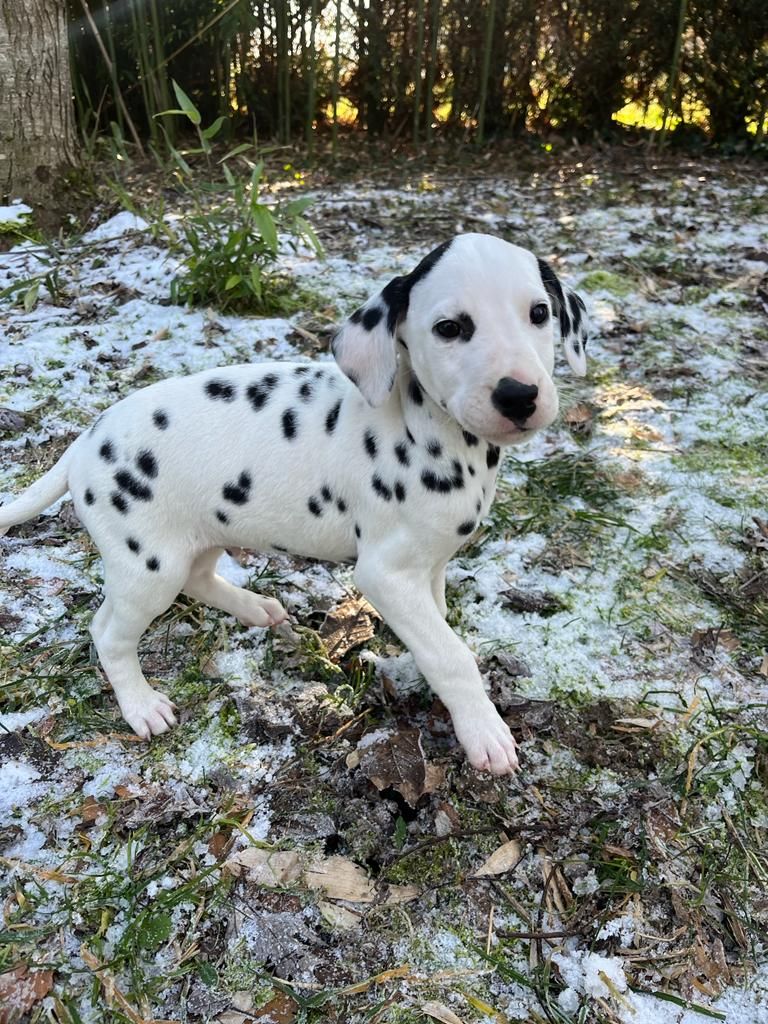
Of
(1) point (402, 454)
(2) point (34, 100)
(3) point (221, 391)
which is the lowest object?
(1) point (402, 454)

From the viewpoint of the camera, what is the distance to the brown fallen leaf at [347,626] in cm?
347

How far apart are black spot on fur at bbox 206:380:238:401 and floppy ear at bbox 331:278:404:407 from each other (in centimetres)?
49

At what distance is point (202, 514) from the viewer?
2.84m

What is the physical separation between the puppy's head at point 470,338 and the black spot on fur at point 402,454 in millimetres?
232

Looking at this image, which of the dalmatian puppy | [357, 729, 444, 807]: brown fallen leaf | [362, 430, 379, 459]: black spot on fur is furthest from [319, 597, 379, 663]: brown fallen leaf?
[362, 430, 379, 459]: black spot on fur

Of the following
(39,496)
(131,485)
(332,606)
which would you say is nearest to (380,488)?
(131,485)

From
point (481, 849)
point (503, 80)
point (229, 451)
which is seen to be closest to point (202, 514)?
point (229, 451)

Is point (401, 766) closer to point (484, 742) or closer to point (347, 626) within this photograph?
point (484, 742)

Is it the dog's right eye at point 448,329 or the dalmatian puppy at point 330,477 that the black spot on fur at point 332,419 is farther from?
the dog's right eye at point 448,329

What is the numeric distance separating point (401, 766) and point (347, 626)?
86 centimetres

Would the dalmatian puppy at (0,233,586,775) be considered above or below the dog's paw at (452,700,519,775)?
above

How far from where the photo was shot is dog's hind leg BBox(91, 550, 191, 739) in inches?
111

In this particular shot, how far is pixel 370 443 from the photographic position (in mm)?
2775

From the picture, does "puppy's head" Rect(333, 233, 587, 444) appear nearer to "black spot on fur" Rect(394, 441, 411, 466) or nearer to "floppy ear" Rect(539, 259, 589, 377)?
"floppy ear" Rect(539, 259, 589, 377)
